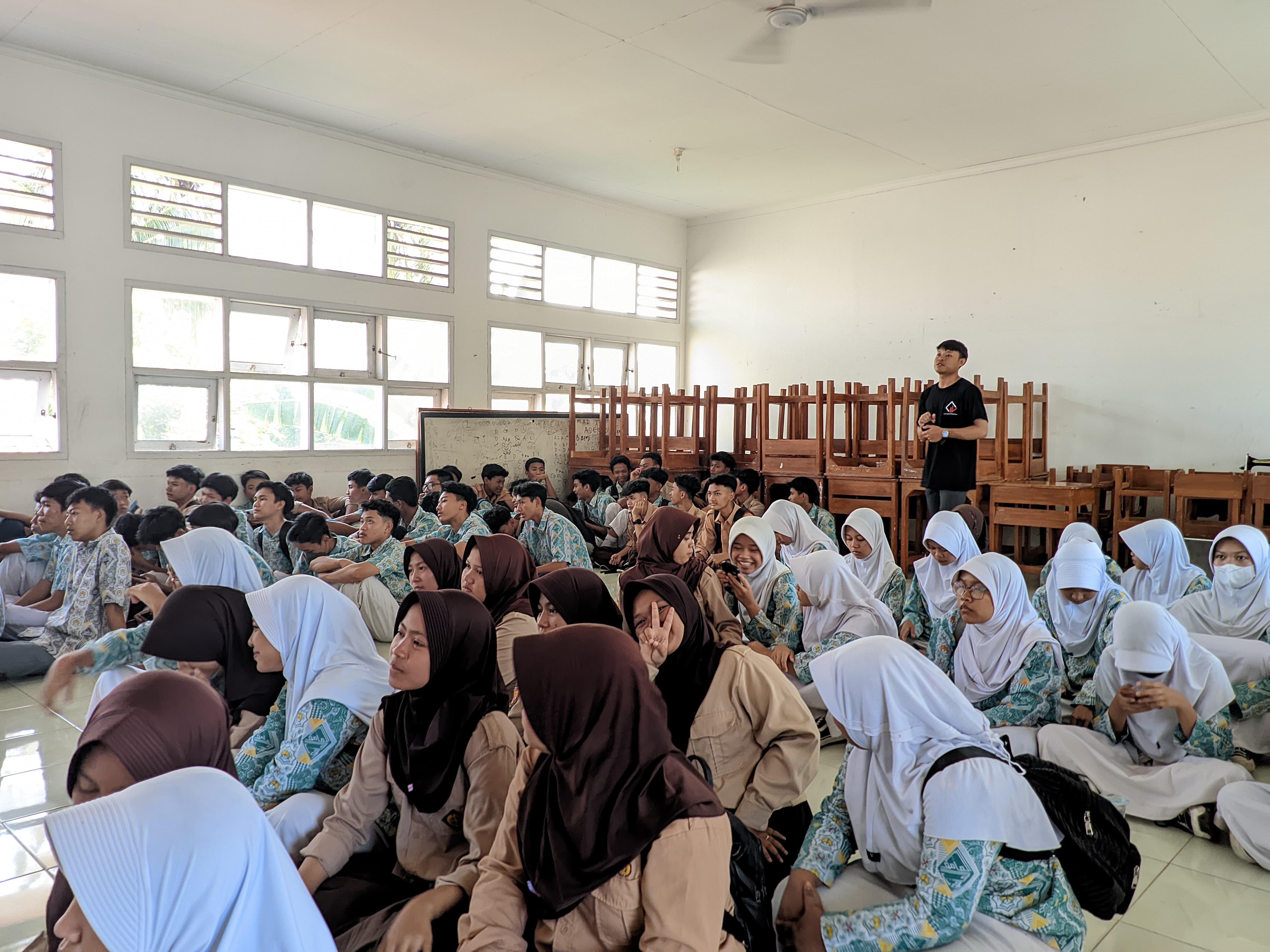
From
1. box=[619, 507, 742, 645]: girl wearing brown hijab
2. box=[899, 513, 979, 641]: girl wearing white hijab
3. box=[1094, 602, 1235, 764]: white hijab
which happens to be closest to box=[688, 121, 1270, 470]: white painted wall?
box=[899, 513, 979, 641]: girl wearing white hijab

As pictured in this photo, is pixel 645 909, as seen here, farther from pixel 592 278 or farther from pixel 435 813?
pixel 592 278

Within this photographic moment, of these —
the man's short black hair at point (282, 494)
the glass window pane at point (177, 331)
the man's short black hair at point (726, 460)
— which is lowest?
the man's short black hair at point (282, 494)

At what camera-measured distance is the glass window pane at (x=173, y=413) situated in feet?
22.6

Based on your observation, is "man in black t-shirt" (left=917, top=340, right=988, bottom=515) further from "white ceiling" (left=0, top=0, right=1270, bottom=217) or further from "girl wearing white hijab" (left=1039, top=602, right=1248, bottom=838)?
"girl wearing white hijab" (left=1039, top=602, right=1248, bottom=838)

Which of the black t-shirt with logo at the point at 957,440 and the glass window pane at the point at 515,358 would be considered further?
the glass window pane at the point at 515,358

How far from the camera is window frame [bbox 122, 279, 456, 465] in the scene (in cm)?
674

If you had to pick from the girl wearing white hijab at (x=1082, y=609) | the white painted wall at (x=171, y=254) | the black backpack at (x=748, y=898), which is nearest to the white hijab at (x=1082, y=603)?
the girl wearing white hijab at (x=1082, y=609)

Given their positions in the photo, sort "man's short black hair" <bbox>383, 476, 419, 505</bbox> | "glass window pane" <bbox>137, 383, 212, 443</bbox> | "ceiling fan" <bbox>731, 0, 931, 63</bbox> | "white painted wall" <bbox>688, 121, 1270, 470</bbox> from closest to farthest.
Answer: "ceiling fan" <bbox>731, 0, 931, 63</bbox>, "man's short black hair" <bbox>383, 476, 419, 505</bbox>, "glass window pane" <bbox>137, 383, 212, 443</bbox>, "white painted wall" <bbox>688, 121, 1270, 470</bbox>

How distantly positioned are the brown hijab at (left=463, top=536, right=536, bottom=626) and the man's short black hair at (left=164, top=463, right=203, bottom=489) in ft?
11.5

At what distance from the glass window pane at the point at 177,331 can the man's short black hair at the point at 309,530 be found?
120 inches

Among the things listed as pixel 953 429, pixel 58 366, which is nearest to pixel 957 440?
pixel 953 429

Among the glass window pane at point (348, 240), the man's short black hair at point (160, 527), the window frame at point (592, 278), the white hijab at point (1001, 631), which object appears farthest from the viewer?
the window frame at point (592, 278)

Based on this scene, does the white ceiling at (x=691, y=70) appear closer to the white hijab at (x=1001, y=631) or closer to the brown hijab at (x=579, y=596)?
the white hijab at (x=1001, y=631)

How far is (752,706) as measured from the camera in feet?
7.13
